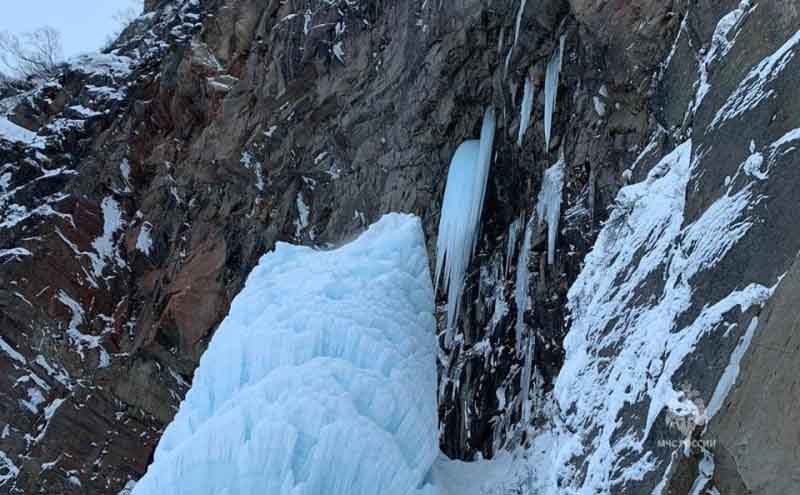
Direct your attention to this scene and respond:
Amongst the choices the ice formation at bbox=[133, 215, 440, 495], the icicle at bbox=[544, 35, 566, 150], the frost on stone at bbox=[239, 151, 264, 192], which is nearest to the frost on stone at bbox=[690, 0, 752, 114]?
the ice formation at bbox=[133, 215, 440, 495]

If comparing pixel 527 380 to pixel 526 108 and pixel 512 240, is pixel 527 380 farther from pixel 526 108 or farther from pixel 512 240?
pixel 526 108

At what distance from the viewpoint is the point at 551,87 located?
8672mm

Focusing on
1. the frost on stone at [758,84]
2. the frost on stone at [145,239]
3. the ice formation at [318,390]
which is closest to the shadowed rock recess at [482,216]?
the frost on stone at [758,84]

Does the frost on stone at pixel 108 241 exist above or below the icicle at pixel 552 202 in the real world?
above

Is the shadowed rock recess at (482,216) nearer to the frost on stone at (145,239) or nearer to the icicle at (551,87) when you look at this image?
the icicle at (551,87)

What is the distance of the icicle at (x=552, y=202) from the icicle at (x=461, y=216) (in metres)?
1.04

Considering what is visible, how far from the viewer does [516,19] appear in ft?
29.9

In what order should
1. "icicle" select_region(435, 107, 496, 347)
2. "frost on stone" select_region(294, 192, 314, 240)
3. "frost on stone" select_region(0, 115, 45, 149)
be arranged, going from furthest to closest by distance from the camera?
1. "frost on stone" select_region(0, 115, 45, 149)
2. "frost on stone" select_region(294, 192, 314, 240)
3. "icicle" select_region(435, 107, 496, 347)

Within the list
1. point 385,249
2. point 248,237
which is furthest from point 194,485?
point 248,237

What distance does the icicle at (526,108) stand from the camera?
8969mm

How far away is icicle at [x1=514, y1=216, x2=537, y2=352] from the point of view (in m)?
8.74

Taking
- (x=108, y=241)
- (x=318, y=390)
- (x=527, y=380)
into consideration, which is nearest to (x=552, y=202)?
(x=527, y=380)

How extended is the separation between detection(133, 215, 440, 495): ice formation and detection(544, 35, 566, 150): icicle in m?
2.17

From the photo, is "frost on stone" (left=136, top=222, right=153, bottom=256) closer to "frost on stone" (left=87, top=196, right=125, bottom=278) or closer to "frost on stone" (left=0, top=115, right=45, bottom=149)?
"frost on stone" (left=87, top=196, right=125, bottom=278)
